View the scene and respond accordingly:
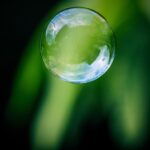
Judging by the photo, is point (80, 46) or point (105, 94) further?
point (105, 94)

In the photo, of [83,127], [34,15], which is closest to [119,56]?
[83,127]

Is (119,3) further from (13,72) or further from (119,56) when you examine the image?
(13,72)

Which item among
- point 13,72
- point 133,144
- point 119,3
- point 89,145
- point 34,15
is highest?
point 34,15

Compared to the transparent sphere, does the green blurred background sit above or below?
above

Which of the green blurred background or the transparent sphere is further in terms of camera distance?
the green blurred background

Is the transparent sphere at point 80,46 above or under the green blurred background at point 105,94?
under

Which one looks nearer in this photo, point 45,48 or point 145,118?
point 45,48

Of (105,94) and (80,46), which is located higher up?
(105,94)

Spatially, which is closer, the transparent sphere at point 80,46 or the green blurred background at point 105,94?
the transparent sphere at point 80,46
